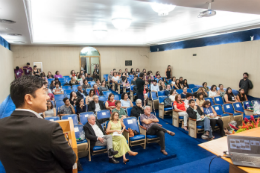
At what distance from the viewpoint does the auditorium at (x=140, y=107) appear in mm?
1042

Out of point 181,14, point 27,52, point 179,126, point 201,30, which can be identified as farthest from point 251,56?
point 27,52

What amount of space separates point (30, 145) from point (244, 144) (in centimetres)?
223

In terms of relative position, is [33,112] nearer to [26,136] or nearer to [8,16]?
[26,136]

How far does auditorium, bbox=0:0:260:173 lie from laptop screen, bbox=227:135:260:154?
11mm

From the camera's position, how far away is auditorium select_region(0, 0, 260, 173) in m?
1.04

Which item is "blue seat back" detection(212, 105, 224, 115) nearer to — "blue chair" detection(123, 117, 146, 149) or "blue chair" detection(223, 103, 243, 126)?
"blue chair" detection(223, 103, 243, 126)

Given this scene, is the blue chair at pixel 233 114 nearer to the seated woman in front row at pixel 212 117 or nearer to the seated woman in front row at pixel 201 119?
the seated woman in front row at pixel 212 117

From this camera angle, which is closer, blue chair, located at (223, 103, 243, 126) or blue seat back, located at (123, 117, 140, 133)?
blue seat back, located at (123, 117, 140, 133)

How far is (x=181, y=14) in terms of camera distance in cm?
563

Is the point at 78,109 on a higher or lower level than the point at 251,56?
lower

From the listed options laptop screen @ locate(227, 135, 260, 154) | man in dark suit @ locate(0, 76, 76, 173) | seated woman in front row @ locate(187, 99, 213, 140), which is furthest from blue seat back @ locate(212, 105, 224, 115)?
man in dark suit @ locate(0, 76, 76, 173)

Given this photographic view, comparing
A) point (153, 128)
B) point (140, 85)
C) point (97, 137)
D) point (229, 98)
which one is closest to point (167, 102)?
point (140, 85)

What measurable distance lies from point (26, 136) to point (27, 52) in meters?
13.1

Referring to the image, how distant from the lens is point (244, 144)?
80.3 inches
